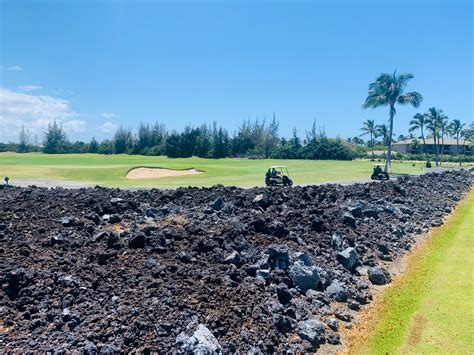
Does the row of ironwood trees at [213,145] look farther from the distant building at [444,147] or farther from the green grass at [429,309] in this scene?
the green grass at [429,309]

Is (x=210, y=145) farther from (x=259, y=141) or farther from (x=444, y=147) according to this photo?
(x=444, y=147)

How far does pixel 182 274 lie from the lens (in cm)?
1011

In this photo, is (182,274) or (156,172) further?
(156,172)

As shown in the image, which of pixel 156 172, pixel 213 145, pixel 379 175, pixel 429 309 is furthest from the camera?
pixel 213 145

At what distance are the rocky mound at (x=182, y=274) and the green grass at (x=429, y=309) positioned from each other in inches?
31.2

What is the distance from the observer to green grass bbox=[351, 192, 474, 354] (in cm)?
937

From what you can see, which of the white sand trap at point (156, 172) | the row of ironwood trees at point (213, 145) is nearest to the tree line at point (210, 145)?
the row of ironwood trees at point (213, 145)

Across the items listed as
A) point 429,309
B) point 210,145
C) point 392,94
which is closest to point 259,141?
point 210,145

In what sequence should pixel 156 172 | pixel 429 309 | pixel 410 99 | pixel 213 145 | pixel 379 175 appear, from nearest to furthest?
pixel 429 309 → pixel 379 175 → pixel 156 172 → pixel 410 99 → pixel 213 145

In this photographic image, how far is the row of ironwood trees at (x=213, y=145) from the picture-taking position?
102m

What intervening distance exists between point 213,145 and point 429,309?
329ft

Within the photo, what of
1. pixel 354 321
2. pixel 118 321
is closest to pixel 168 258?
pixel 118 321

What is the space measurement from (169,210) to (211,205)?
90.6 inches

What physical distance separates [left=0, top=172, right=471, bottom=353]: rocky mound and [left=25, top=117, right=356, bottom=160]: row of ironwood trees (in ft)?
277
